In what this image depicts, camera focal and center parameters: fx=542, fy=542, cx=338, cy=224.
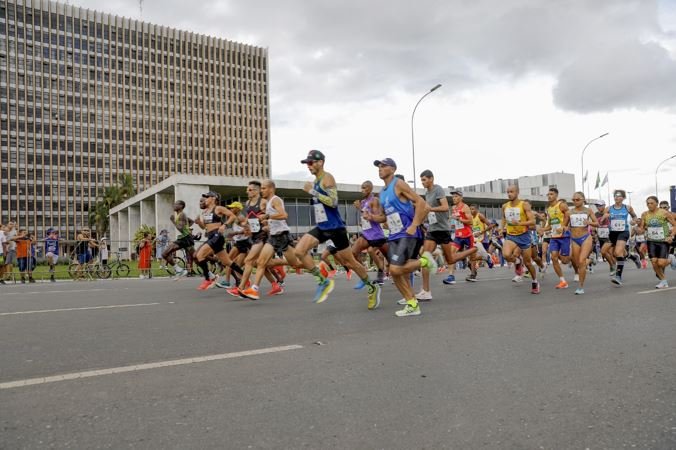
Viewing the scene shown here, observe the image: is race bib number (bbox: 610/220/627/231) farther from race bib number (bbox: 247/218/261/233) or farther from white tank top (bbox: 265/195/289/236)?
race bib number (bbox: 247/218/261/233)

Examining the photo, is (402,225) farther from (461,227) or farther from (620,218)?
(620,218)

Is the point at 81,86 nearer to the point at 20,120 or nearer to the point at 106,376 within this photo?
the point at 20,120

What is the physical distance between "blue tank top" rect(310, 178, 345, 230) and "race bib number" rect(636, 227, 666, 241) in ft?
19.2

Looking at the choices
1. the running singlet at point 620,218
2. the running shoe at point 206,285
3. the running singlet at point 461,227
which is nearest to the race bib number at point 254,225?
the running shoe at point 206,285

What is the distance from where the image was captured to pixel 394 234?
662cm

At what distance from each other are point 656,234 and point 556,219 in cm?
182

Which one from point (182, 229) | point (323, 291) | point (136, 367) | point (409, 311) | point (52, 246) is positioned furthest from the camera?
point (52, 246)

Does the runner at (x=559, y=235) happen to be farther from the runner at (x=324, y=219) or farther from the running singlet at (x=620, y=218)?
the runner at (x=324, y=219)

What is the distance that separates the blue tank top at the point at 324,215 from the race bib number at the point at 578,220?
5.07 meters

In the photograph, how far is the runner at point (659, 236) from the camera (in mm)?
9484

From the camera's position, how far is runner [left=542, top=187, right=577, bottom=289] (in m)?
10.1

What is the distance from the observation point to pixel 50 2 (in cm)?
9675

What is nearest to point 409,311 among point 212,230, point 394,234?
point 394,234

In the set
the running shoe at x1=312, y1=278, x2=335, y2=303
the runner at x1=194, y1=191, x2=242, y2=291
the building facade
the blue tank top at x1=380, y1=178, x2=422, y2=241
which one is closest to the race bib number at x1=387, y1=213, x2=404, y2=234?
the blue tank top at x1=380, y1=178, x2=422, y2=241
